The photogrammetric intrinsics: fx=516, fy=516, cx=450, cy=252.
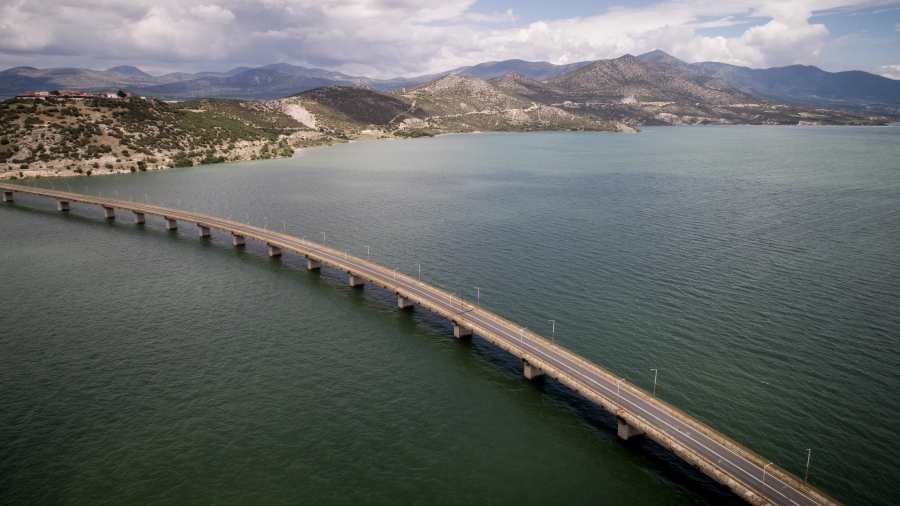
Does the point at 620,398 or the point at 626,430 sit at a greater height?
the point at 620,398

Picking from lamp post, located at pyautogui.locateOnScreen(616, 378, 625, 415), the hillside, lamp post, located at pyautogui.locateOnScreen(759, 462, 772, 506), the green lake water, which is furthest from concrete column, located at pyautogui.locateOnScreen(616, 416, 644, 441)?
the hillside

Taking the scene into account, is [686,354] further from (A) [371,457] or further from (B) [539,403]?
(A) [371,457]

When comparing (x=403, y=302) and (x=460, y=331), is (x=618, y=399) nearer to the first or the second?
(x=460, y=331)

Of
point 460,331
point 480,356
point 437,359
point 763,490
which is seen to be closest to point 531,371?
point 480,356

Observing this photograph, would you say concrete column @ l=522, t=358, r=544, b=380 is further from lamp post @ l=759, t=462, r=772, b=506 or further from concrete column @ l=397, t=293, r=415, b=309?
concrete column @ l=397, t=293, r=415, b=309

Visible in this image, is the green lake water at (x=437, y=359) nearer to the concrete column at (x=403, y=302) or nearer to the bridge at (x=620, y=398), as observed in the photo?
the concrete column at (x=403, y=302)

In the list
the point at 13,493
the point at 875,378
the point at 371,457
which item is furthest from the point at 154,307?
the point at 875,378
